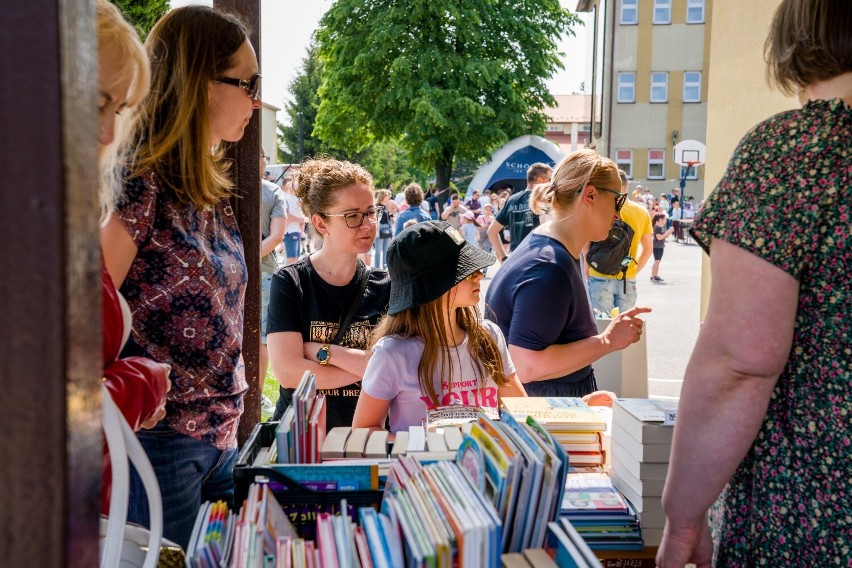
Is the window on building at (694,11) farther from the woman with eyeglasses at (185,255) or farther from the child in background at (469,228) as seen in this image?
the woman with eyeglasses at (185,255)

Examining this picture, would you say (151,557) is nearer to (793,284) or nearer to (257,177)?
(793,284)

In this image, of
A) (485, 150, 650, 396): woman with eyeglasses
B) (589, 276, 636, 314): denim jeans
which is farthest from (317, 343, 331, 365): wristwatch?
(589, 276, 636, 314): denim jeans

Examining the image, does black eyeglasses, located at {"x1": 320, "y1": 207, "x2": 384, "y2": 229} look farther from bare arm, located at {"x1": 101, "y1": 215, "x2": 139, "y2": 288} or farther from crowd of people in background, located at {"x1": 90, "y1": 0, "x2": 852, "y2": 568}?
bare arm, located at {"x1": 101, "y1": 215, "x2": 139, "y2": 288}

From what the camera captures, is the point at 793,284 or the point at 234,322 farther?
the point at 234,322

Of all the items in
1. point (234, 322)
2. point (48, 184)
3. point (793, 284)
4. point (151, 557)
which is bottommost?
point (151, 557)

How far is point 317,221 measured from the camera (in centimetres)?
327

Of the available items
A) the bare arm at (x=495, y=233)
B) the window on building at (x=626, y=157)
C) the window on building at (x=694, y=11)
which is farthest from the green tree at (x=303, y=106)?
the bare arm at (x=495, y=233)

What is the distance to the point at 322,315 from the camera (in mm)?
3061

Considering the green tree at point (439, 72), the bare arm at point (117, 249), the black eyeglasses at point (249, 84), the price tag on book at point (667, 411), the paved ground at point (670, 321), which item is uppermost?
the green tree at point (439, 72)

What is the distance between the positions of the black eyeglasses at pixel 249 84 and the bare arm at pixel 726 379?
1296 millimetres

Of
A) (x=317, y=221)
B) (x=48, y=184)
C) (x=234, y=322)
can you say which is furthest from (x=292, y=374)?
(x=48, y=184)

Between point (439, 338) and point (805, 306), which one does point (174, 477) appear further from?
point (805, 306)

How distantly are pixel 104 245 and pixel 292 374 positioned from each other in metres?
1.41

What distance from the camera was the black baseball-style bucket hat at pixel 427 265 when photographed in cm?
254
